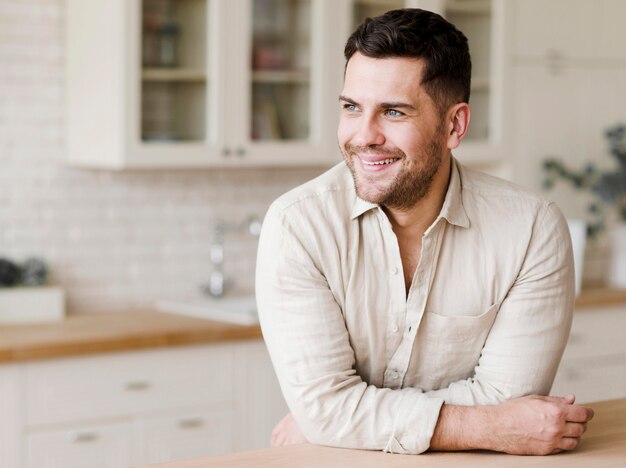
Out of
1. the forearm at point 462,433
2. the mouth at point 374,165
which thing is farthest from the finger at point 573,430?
the mouth at point 374,165

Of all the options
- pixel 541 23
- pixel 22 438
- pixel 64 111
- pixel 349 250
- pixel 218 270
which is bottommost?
pixel 22 438

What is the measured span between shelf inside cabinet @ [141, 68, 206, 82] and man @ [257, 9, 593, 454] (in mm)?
1701

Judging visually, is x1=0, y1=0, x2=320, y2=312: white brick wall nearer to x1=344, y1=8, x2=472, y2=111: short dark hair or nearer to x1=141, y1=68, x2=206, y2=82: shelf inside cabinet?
x1=141, y1=68, x2=206, y2=82: shelf inside cabinet

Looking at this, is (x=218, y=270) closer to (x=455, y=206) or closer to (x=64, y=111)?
(x=64, y=111)

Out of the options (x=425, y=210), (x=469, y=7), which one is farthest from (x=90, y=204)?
(x=425, y=210)

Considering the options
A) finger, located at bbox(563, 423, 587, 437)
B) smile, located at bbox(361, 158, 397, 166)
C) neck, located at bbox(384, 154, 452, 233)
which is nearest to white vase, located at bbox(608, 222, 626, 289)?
neck, located at bbox(384, 154, 452, 233)

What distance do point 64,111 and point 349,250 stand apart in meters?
2.15

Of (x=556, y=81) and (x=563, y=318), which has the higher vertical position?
(x=556, y=81)

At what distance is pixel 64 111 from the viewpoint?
13.4 feet

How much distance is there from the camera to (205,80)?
398 cm

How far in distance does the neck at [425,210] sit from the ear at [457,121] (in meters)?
0.05

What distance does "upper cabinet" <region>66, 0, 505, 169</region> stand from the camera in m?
3.81

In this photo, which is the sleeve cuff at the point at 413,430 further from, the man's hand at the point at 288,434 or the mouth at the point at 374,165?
the mouth at the point at 374,165

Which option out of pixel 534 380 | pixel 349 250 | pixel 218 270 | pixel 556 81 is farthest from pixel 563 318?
pixel 556 81
